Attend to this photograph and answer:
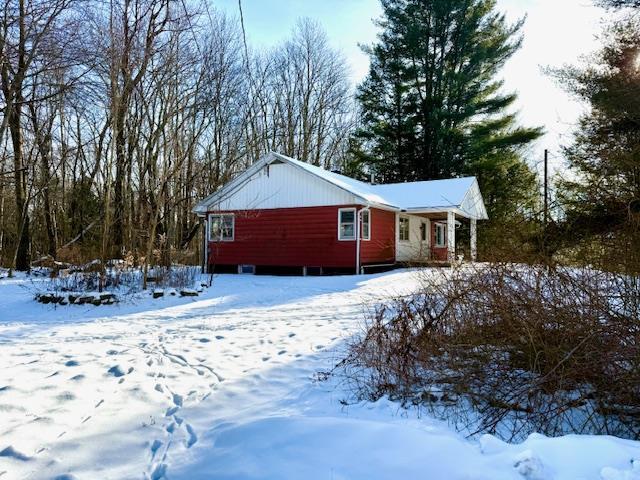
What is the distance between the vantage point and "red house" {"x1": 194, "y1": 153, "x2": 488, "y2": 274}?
16.8m

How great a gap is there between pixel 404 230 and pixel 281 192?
636 centimetres

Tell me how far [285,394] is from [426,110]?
90.1 feet

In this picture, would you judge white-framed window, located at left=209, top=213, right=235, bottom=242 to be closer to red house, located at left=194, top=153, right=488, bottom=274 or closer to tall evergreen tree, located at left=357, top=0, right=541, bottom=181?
red house, located at left=194, top=153, right=488, bottom=274

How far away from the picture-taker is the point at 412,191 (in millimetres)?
20938

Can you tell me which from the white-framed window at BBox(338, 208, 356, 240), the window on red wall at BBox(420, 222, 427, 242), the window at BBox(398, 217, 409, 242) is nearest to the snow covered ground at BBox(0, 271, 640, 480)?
the white-framed window at BBox(338, 208, 356, 240)

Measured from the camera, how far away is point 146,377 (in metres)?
4.43

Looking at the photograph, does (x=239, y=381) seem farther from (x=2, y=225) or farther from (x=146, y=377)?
(x=2, y=225)

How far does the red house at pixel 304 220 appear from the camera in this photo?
16750 mm

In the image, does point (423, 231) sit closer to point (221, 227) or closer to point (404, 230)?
point (404, 230)

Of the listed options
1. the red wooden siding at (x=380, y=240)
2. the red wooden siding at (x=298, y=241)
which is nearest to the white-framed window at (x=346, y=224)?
the red wooden siding at (x=298, y=241)

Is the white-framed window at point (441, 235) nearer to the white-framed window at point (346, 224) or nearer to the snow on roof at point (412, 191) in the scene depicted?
the snow on roof at point (412, 191)

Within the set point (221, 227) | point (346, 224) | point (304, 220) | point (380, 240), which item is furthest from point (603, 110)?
point (221, 227)

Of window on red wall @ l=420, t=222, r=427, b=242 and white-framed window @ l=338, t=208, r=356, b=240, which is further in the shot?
window on red wall @ l=420, t=222, r=427, b=242

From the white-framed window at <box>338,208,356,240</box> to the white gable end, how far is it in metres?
0.38
